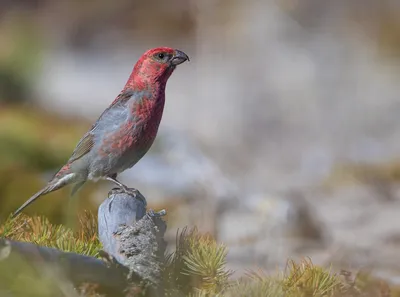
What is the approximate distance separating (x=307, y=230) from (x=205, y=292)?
4.13m

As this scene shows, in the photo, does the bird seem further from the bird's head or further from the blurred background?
the blurred background

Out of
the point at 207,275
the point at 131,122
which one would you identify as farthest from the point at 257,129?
the point at 207,275

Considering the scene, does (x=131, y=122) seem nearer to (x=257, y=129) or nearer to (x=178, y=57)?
(x=178, y=57)

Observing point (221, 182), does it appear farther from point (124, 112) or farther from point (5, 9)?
point (5, 9)

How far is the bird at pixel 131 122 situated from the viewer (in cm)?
335

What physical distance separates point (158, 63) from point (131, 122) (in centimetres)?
23

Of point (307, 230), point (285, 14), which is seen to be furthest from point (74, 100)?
point (307, 230)

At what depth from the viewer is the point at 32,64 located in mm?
12469

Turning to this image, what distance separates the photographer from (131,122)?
3422mm

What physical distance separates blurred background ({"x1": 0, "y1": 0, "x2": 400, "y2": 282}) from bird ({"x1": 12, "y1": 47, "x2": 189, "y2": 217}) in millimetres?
1393

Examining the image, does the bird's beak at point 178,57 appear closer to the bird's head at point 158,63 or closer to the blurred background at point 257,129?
the bird's head at point 158,63

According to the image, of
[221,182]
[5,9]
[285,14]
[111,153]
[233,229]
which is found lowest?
[111,153]

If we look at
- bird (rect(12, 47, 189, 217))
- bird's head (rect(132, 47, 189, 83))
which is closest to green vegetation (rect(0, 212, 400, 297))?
bird (rect(12, 47, 189, 217))

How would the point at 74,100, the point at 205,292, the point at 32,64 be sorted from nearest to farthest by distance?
the point at 205,292
the point at 32,64
the point at 74,100
